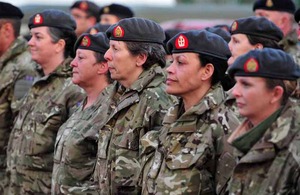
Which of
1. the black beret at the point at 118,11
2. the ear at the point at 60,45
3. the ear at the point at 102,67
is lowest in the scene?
the black beret at the point at 118,11

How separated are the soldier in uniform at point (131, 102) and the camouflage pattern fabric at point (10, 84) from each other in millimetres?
2286

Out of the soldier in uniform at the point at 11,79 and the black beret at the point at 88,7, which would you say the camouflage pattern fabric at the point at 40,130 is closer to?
the soldier in uniform at the point at 11,79

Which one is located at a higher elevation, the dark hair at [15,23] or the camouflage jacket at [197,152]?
the camouflage jacket at [197,152]

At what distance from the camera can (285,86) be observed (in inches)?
210

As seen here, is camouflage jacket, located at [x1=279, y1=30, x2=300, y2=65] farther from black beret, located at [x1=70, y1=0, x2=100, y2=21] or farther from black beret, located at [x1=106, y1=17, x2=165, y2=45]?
black beret, located at [x1=70, y1=0, x2=100, y2=21]

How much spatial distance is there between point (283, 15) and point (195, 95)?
9.69 ft

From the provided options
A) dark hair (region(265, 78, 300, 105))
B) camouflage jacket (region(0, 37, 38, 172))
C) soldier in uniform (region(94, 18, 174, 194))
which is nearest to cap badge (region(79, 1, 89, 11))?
camouflage jacket (region(0, 37, 38, 172))

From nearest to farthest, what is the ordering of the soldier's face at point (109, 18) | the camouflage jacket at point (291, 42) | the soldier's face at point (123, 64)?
→ the soldier's face at point (123, 64)
the camouflage jacket at point (291, 42)
the soldier's face at point (109, 18)

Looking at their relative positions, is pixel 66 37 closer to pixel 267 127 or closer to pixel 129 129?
pixel 129 129

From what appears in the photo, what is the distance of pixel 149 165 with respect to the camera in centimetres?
627

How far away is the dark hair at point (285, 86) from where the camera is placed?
528 centimetres

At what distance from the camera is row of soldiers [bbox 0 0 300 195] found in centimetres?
529

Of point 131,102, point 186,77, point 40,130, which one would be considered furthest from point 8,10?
point 186,77

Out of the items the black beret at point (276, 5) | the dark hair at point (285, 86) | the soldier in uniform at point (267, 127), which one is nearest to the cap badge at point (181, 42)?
the soldier in uniform at point (267, 127)
